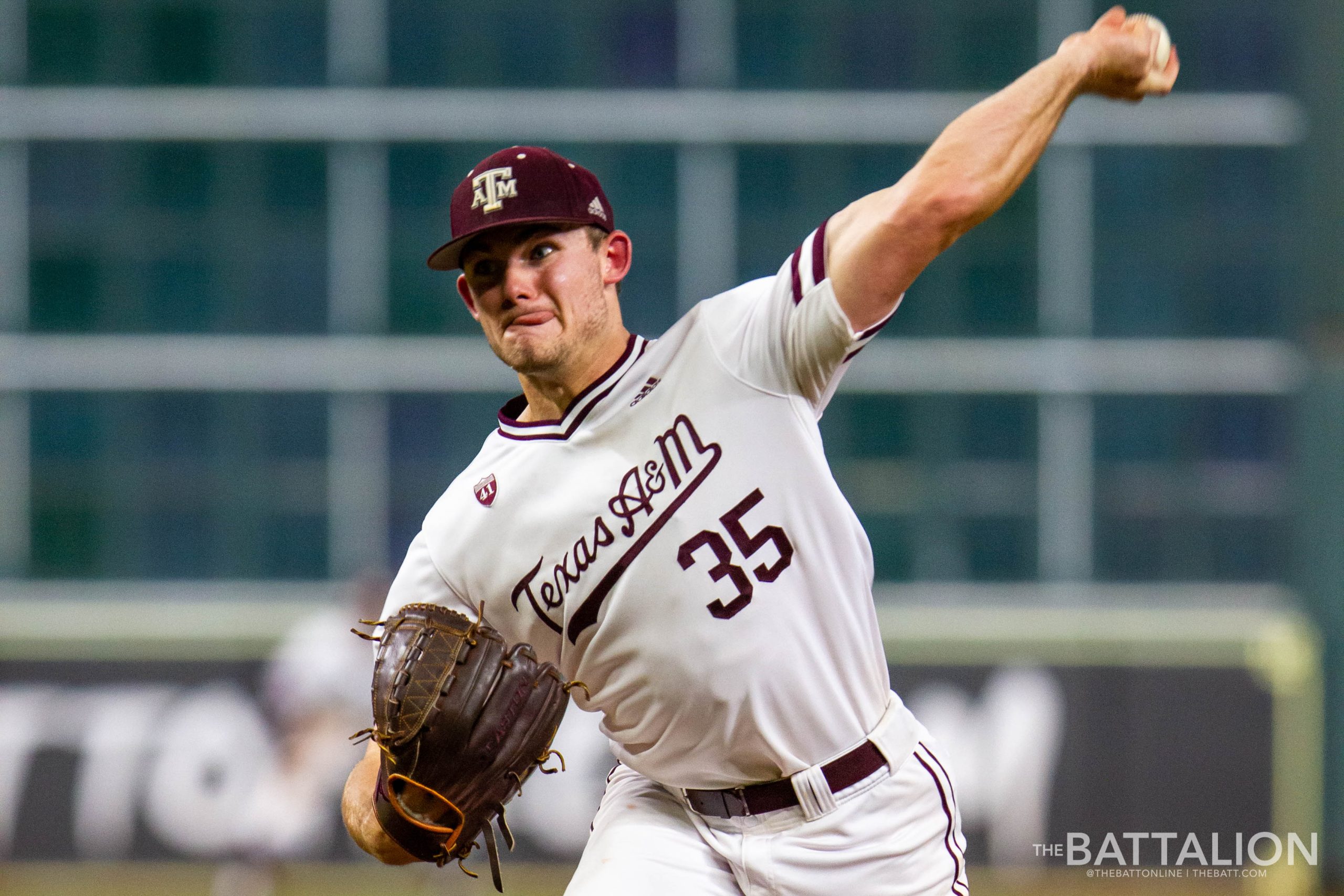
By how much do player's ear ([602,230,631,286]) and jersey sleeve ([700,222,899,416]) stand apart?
180 millimetres

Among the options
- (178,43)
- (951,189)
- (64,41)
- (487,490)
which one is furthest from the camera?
(178,43)

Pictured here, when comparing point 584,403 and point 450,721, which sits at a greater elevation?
point 584,403

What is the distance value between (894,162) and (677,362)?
6.88 meters

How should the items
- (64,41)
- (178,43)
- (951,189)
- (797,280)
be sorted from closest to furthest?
(951,189)
(797,280)
(64,41)
(178,43)

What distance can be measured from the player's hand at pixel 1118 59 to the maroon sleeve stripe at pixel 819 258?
1.60 feet

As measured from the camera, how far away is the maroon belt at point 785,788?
9.87ft

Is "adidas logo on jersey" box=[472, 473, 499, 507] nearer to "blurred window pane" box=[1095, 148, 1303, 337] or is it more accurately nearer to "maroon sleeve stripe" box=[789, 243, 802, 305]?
"maroon sleeve stripe" box=[789, 243, 802, 305]

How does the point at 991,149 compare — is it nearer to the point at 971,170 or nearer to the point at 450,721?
the point at 971,170

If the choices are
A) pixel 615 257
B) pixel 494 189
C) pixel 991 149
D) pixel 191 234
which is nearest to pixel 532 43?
pixel 191 234

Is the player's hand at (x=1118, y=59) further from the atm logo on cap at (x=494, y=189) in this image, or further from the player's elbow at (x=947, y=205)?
the atm logo on cap at (x=494, y=189)

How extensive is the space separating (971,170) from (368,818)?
1.59 meters

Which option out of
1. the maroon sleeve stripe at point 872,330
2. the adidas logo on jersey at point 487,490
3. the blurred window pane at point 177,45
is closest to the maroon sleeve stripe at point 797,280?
the maroon sleeve stripe at point 872,330

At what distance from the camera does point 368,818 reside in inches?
121

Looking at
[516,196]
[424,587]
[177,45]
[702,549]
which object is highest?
[177,45]
